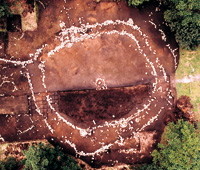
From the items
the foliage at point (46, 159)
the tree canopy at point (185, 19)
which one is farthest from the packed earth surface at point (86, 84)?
the tree canopy at point (185, 19)

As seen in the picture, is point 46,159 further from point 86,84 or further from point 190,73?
point 190,73

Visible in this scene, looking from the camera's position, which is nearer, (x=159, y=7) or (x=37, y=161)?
(x=37, y=161)

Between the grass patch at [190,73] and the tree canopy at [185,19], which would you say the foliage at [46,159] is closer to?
the grass patch at [190,73]

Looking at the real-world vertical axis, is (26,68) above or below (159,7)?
below

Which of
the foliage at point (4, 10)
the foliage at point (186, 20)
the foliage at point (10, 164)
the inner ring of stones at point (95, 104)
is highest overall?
the foliage at point (4, 10)

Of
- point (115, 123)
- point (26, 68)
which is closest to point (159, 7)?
point (115, 123)

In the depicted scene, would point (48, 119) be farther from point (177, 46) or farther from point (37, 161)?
point (177, 46)
